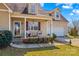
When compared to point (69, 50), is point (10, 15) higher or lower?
higher

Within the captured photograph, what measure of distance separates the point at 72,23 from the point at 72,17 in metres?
0.13

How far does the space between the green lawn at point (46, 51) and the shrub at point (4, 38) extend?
0.12 m

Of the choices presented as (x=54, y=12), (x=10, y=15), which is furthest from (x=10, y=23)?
(x=54, y=12)

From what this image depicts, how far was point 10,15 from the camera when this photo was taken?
37.8ft

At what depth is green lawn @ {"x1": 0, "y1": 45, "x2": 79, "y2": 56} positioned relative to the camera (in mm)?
11391

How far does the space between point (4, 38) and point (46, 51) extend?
956 millimetres

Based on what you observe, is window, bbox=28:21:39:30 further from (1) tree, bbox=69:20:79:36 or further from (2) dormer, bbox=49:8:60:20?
(1) tree, bbox=69:20:79:36

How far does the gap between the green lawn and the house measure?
1.01 feet

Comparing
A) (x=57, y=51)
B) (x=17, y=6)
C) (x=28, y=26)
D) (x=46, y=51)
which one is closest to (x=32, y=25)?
(x=28, y=26)

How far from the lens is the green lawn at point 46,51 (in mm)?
11391

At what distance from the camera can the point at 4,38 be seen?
11562mm

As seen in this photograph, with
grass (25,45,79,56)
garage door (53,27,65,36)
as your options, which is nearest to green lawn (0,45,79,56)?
grass (25,45,79,56)

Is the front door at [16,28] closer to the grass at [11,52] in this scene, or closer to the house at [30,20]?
the house at [30,20]

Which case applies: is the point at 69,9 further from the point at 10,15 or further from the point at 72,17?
the point at 10,15
